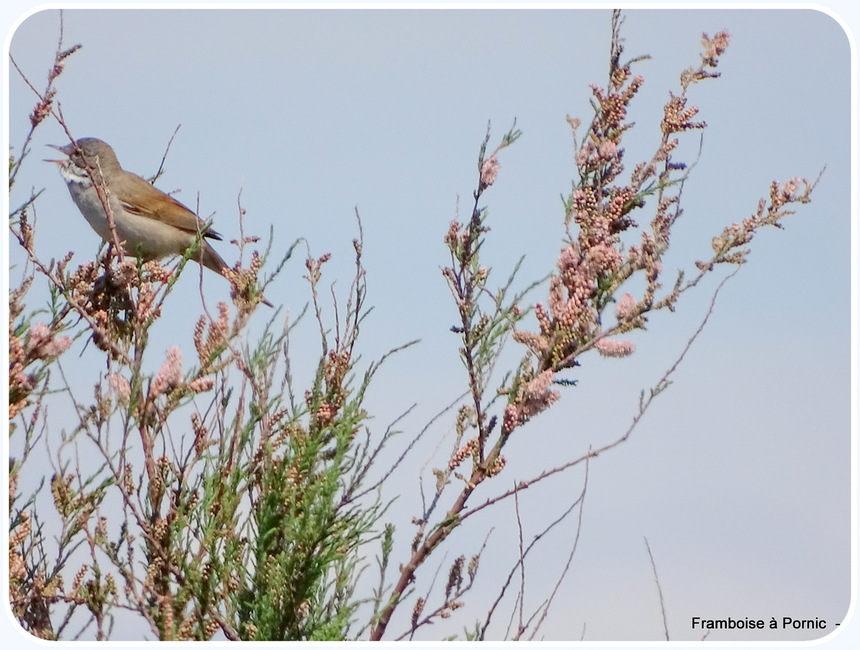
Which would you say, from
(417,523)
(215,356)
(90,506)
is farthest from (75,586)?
(417,523)

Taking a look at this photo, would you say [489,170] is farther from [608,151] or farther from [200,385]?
[200,385]

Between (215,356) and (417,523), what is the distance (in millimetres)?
901

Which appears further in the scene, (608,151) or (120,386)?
(608,151)

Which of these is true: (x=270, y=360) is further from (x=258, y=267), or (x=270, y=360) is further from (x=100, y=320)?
(x=100, y=320)

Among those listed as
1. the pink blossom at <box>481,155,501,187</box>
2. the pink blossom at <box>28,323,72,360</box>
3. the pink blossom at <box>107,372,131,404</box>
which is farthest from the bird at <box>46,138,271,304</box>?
the pink blossom at <box>481,155,501,187</box>

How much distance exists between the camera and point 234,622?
3.04 meters

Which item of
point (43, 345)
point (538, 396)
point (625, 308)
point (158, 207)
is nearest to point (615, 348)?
point (625, 308)

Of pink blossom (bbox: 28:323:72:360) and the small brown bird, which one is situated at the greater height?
the small brown bird

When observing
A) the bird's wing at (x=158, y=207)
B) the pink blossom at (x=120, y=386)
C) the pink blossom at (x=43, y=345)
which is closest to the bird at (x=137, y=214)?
the bird's wing at (x=158, y=207)

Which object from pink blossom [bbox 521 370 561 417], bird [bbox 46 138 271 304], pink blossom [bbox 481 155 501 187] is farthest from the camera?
bird [bbox 46 138 271 304]

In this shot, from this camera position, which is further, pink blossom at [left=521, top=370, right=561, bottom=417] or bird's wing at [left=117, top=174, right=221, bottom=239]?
bird's wing at [left=117, top=174, right=221, bottom=239]

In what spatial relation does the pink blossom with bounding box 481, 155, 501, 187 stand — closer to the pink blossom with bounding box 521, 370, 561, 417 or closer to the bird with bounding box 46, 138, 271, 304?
the pink blossom with bounding box 521, 370, 561, 417

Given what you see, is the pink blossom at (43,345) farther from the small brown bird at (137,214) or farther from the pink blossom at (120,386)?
the small brown bird at (137,214)

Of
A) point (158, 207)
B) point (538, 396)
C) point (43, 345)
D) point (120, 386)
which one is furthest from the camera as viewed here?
point (158, 207)
